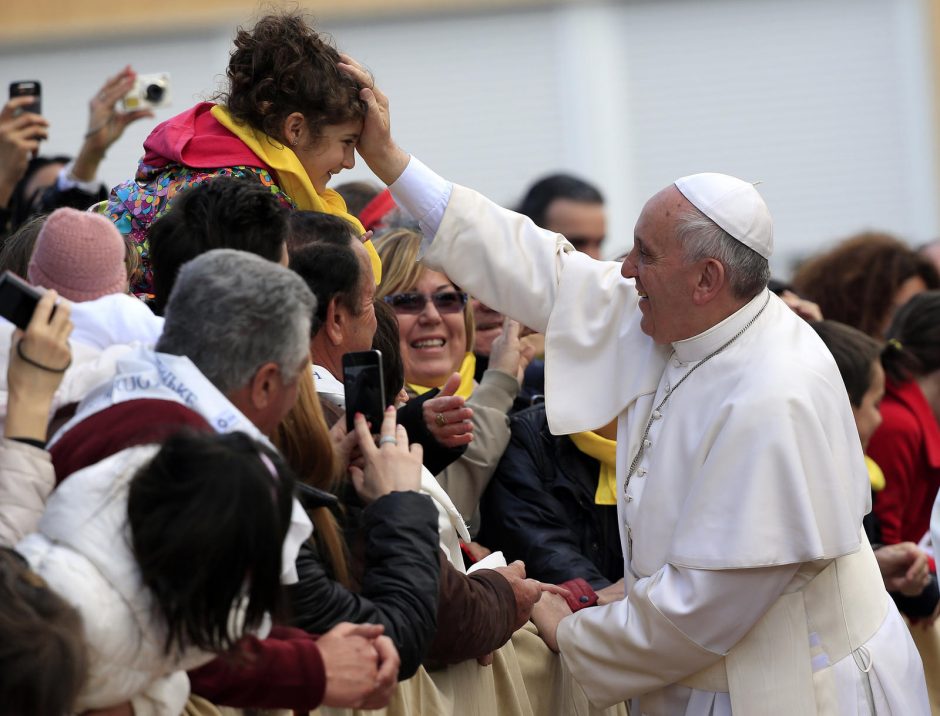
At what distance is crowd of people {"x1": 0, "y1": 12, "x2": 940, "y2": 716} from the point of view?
237 cm

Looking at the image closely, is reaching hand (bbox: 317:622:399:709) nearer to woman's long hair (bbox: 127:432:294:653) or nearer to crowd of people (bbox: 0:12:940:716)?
crowd of people (bbox: 0:12:940:716)

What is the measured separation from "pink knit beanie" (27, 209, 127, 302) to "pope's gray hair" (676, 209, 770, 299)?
55.3 inches

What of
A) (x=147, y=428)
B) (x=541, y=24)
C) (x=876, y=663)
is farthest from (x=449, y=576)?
(x=541, y=24)

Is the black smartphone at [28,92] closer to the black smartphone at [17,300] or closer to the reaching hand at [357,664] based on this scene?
the black smartphone at [17,300]

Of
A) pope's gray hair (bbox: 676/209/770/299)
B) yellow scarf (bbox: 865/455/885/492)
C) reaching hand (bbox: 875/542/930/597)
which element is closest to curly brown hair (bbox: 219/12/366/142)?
pope's gray hair (bbox: 676/209/770/299)

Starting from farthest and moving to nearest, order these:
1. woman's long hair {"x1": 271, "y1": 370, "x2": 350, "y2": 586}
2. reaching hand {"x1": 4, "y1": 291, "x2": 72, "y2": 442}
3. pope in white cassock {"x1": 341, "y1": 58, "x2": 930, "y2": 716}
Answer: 1. pope in white cassock {"x1": 341, "y1": 58, "x2": 930, "y2": 716}
2. woman's long hair {"x1": 271, "y1": 370, "x2": 350, "y2": 586}
3. reaching hand {"x1": 4, "y1": 291, "x2": 72, "y2": 442}

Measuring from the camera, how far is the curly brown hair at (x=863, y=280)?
6.57 meters

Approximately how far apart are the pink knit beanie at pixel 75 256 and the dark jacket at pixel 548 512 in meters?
1.68

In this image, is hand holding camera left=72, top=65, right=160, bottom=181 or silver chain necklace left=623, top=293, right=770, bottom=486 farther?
hand holding camera left=72, top=65, right=160, bottom=181

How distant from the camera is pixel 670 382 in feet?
12.5

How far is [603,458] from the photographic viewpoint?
4.30 m

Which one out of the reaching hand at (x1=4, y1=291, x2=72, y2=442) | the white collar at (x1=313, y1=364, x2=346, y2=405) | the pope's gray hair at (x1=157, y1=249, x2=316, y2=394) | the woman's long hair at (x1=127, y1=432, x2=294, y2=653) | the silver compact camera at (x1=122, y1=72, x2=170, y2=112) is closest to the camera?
the woman's long hair at (x1=127, y1=432, x2=294, y2=653)

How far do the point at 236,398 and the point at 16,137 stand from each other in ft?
8.47

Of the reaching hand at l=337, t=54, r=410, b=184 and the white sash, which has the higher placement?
the reaching hand at l=337, t=54, r=410, b=184
